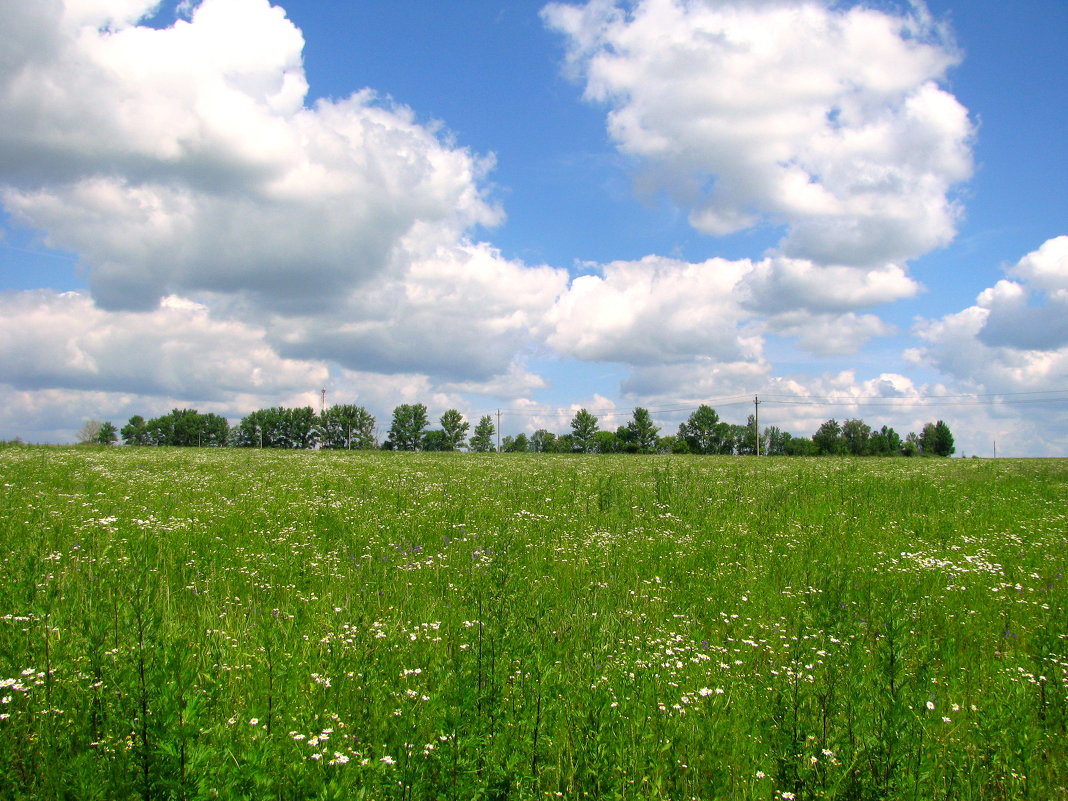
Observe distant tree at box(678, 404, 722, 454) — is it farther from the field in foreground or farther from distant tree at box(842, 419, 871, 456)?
the field in foreground

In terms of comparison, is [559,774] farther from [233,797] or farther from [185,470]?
[185,470]

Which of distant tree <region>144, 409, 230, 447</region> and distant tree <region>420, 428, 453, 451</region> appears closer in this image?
distant tree <region>420, 428, 453, 451</region>

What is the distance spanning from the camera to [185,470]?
18.0 metres

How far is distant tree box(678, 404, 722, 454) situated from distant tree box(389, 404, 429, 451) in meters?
62.1

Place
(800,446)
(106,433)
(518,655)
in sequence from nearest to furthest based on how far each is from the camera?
(518,655)
(106,433)
(800,446)

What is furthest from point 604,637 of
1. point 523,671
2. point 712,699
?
point 523,671

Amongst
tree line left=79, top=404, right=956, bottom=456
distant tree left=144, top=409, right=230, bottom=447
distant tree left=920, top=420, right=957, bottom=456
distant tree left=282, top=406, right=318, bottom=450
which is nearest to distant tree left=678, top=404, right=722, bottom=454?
tree line left=79, top=404, right=956, bottom=456

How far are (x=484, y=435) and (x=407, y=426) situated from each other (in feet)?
57.9

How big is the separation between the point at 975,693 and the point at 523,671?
151 inches

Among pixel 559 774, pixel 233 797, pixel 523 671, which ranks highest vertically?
pixel 523 671

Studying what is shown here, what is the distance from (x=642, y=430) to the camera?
126 m

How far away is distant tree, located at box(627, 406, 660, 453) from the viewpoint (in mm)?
125000

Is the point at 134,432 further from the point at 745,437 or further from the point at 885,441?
the point at 885,441

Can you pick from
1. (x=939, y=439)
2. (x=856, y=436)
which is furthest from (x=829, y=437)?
(x=939, y=439)
